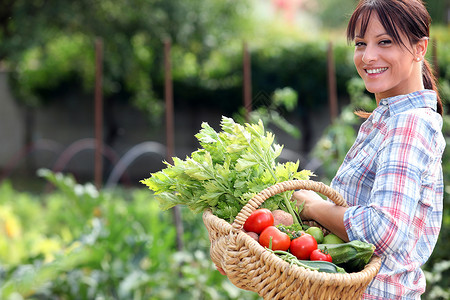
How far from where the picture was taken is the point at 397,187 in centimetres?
110

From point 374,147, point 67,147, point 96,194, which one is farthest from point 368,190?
point 67,147

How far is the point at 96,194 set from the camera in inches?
137

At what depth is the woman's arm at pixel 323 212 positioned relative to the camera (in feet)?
3.95

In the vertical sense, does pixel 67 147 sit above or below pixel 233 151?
below

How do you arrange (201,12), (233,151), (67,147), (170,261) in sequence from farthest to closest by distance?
1. (67,147)
2. (201,12)
3. (170,261)
4. (233,151)

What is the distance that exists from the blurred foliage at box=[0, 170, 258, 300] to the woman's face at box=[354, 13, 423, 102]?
5.91 ft

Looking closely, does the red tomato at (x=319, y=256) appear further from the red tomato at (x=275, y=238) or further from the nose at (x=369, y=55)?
the nose at (x=369, y=55)

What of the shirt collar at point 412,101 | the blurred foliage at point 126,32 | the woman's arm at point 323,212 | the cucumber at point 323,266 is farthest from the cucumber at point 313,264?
the blurred foliage at point 126,32

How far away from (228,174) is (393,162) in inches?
15.4

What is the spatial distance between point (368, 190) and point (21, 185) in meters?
Answer: 7.88

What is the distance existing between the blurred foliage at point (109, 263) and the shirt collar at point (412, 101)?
1.80 m

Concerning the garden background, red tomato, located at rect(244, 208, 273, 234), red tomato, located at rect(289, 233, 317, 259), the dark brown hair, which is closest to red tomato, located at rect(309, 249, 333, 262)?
red tomato, located at rect(289, 233, 317, 259)

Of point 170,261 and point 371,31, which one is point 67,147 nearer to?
point 170,261

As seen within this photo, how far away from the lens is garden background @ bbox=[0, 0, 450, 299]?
298cm
